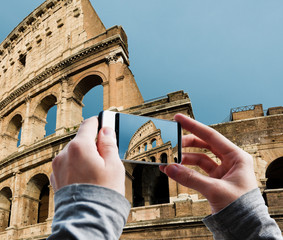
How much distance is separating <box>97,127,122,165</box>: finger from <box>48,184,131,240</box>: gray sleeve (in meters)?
0.12

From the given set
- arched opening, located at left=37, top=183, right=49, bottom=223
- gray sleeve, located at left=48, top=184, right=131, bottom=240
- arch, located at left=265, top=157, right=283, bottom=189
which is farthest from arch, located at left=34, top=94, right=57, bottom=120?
gray sleeve, located at left=48, top=184, right=131, bottom=240

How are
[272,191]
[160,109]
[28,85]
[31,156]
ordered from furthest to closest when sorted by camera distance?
[28,85] → [31,156] → [160,109] → [272,191]

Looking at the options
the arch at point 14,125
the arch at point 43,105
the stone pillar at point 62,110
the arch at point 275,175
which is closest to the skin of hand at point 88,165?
the arch at point 275,175

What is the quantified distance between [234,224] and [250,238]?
7 cm

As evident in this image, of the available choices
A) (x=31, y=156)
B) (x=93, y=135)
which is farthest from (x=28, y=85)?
(x=93, y=135)

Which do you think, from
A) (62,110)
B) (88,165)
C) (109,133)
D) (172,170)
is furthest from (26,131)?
(88,165)

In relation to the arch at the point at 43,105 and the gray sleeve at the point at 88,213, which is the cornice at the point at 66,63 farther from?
the gray sleeve at the point at 88,213

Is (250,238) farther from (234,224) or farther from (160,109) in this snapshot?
(160,109)

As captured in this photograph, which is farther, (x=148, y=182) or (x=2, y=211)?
(x=2, y=211)

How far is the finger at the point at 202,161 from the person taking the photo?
1.44 meters

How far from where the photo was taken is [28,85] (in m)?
16.7

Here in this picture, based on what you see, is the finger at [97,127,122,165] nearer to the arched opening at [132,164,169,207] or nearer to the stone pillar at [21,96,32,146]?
the arched opening at [132,164,169,207]

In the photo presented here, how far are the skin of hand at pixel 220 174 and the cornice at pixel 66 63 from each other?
13.1 metres

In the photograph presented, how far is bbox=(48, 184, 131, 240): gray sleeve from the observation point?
2.48 feet
